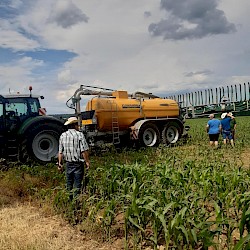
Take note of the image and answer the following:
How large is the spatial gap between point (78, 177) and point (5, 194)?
158 cm

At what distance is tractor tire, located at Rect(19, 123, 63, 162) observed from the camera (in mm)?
9023

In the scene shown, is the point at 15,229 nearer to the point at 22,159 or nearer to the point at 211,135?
the point at 22,159

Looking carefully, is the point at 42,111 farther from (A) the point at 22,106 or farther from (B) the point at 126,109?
(B) the point at 126,109

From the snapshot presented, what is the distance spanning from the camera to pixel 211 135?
38.4 ft

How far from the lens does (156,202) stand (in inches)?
162

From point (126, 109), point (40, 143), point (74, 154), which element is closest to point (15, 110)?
point (40, 143)

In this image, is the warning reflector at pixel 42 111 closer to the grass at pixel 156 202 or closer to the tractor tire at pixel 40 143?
the tractor tire at pixel 40 143

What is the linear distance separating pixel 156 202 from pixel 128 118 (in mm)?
8096

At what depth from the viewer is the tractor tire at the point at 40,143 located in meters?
9.02

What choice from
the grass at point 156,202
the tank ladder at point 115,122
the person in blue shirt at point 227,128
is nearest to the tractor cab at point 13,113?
the grass at point 156,202

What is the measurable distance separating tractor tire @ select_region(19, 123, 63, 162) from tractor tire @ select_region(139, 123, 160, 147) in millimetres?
3686

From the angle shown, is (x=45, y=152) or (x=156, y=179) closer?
(x=156, y=179)

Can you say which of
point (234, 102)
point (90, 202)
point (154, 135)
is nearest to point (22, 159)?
point (90, 202)

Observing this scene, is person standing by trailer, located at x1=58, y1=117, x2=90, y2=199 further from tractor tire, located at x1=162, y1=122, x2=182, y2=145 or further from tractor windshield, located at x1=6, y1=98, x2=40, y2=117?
tractor tire, located at x1=162, y1=122, x2=182, y2=145
